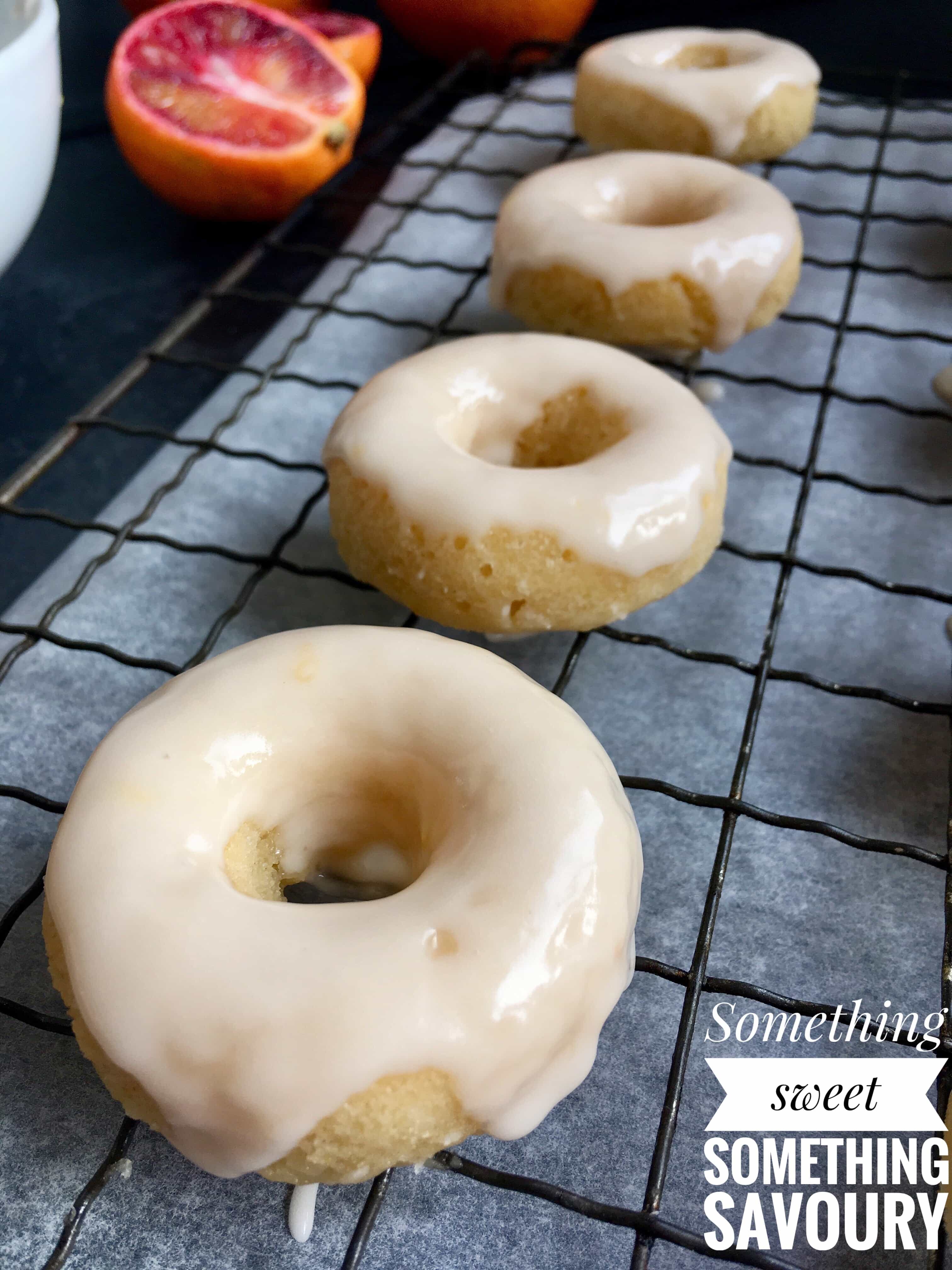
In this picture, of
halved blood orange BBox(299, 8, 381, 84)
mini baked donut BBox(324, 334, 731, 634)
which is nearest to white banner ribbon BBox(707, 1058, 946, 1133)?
mini baked donut BBox(324, 334, 731, 634)

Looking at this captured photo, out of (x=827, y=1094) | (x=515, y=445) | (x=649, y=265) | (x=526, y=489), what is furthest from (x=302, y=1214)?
(x=649, y=265)

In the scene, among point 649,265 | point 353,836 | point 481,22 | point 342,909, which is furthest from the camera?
point 481,22

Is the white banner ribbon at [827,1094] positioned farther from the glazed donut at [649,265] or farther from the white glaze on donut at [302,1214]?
the glazed donut at [649,265]

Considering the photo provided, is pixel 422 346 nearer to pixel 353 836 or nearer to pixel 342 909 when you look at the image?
pixel 353 836

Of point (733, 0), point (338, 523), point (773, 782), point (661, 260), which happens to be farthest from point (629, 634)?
point (733, 0)

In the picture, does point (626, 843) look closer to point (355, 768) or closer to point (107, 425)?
point (355, 768)

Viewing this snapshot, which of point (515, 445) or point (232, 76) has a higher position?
point (232, 76)

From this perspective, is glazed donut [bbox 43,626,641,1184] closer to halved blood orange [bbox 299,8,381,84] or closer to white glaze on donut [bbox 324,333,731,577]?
white glaze on donut [bbox 324,333,731,577]

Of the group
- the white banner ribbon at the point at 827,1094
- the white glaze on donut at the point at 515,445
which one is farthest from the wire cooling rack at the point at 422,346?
the white glaze on donut at the point at 515,445
